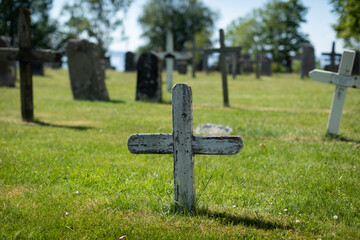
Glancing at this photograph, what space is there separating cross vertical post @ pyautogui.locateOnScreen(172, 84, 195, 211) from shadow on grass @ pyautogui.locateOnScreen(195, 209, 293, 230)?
0.55 feet

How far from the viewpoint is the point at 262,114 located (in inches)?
395

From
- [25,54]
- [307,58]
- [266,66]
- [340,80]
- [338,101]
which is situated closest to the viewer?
[340,80]

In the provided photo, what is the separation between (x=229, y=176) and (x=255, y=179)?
1.08 ft

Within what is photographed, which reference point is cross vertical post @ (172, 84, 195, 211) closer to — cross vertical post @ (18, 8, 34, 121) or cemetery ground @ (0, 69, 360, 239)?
cemetery ground @ (0, 69, 360, 239)

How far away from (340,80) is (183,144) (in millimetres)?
4838

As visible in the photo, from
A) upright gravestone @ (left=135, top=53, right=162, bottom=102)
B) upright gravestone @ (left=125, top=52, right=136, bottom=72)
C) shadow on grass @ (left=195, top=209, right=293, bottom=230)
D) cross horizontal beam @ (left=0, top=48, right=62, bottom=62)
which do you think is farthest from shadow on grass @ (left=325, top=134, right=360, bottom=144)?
upright gravestone @ (left=125, top=52, right=136, bottom=72)

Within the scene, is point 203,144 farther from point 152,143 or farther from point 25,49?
point 25,49

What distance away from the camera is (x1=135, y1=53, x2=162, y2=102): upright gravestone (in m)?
13.2

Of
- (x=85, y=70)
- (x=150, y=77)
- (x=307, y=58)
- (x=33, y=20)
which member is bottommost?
(x=150, y=77)

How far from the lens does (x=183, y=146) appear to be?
2971mm

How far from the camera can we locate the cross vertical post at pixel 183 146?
2.92 metres

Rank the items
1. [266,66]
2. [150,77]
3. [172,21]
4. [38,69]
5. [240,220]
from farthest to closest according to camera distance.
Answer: [172,21] → [266,66] → [38,69] → [150,77] → [240,220]

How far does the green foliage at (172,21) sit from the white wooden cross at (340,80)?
147ft

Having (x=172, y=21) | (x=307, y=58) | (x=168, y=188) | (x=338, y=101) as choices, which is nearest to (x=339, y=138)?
(x=338, y=101)
